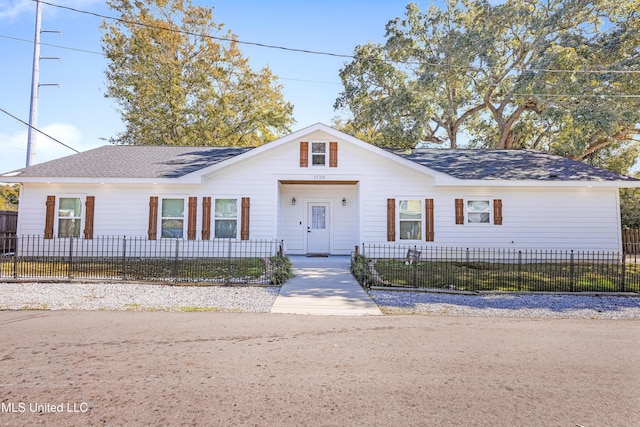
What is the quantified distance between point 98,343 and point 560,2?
28627 millimetres

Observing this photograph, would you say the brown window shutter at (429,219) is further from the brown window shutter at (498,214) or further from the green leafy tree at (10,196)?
the green leafy tree at (10,196)

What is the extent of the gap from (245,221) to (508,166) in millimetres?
11151

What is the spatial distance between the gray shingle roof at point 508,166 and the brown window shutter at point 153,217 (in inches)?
419

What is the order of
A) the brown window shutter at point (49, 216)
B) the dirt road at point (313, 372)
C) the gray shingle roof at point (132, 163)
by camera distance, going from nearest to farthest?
the dirt road at point (313, 372) < the brown window shutter at point (49, 216) < the gray shingle roof at point (132, 163)

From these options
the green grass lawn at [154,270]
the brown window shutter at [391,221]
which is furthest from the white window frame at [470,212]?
the green grass lawn at [154,270]

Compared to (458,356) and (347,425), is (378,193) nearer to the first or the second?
(458,356)

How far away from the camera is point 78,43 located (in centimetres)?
1911

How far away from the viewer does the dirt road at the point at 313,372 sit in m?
3.13

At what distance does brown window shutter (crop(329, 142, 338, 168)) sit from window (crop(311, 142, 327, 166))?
240 millimetres

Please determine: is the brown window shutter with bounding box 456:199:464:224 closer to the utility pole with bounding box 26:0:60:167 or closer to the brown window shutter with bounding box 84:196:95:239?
the brown window shutter with bounding box 84:196:95:239

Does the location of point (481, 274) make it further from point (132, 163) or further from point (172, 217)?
point (132, 163)

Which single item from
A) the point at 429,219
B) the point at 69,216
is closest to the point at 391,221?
the point at 429,219

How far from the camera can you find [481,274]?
1120cm

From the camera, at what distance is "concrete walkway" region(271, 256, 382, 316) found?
735 centimetres
